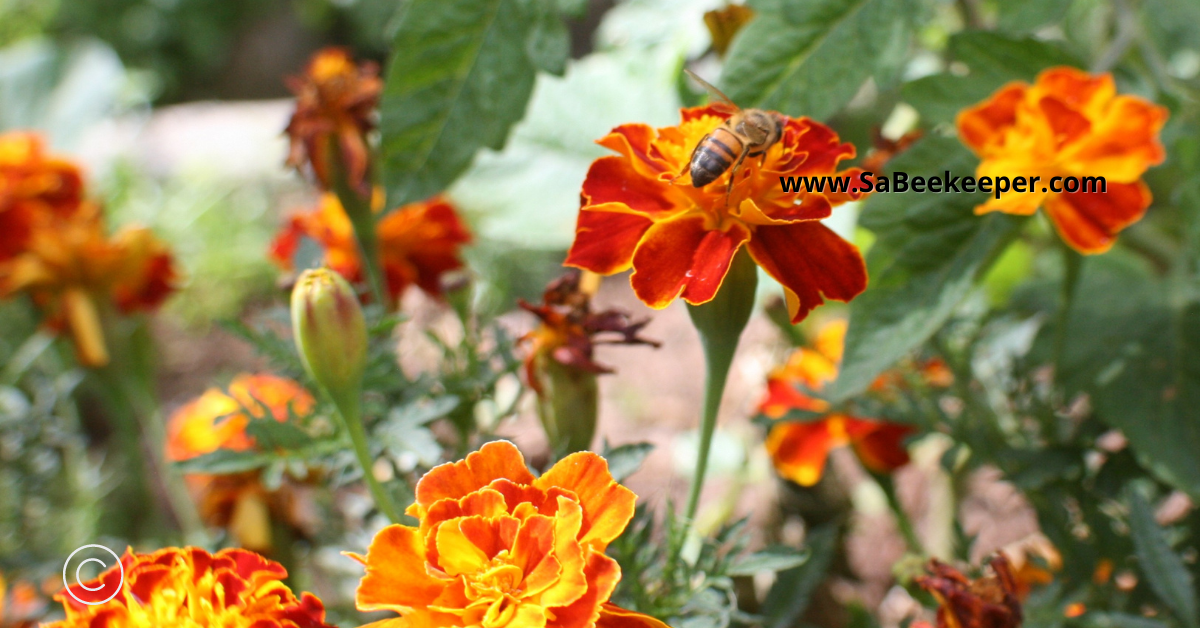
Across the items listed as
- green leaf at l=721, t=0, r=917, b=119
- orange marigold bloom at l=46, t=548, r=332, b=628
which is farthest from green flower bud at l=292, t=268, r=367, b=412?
green leaf at l=721, t=0, r=917, b=119

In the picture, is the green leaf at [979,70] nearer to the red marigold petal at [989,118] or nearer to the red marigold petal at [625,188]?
the red marigold petal at [989,118]

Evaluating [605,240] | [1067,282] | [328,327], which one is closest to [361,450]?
[328,327]

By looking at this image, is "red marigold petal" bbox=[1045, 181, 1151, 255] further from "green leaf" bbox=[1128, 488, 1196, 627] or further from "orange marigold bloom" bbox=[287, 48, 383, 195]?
"orange marigold bloom" bbox=[287, 48, 383, 195]

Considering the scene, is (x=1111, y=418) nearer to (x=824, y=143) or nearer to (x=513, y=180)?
(x=824, y=143)

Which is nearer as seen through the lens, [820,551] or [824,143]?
[824,143]

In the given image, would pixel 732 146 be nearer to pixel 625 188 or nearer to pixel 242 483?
pixel 625 188

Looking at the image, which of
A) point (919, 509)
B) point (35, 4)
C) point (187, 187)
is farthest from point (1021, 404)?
point (35, 4)
